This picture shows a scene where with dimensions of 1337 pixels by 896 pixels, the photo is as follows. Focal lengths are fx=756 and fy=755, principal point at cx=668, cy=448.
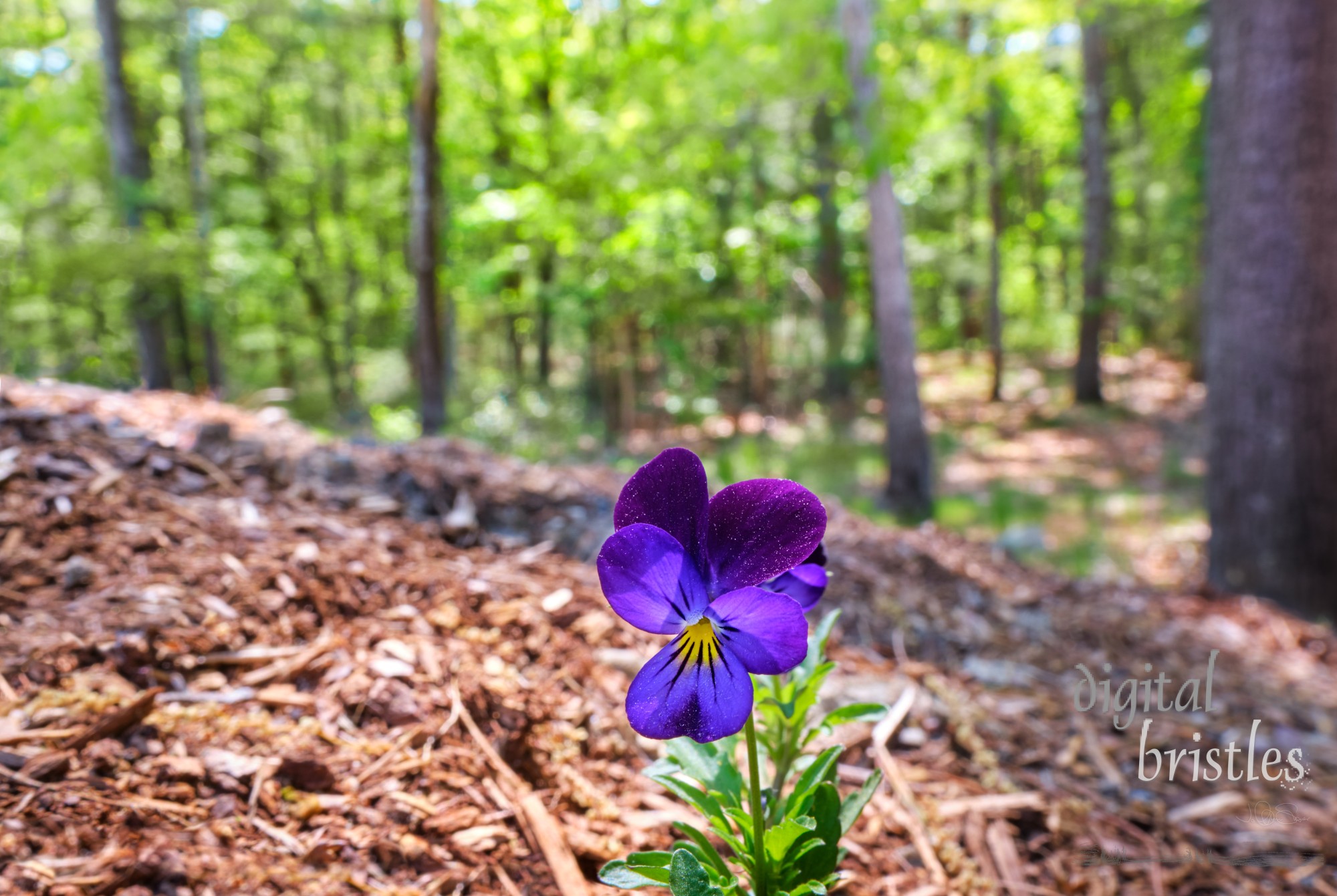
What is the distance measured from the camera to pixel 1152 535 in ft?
24.1

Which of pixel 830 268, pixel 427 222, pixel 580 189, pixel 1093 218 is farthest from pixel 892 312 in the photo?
pixel 1093 218

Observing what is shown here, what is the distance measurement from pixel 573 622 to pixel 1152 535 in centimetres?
710

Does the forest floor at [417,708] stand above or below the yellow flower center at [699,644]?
below

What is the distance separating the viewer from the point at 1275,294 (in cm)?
434

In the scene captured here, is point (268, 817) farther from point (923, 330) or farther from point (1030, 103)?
point (923, 330)

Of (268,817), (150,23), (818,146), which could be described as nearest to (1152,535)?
(268,817)

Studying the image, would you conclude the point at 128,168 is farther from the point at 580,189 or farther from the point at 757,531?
the point at 757,531

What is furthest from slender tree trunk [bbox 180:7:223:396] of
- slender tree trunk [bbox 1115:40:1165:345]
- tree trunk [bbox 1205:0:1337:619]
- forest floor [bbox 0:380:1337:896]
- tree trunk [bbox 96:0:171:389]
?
slender tree trunk [bbox 1115:40:1165:345]

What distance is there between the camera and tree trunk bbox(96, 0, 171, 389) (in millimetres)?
9242

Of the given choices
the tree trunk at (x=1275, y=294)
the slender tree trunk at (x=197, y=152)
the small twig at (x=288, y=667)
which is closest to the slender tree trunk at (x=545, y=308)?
the slender tree trunk at (x=197, y=152)

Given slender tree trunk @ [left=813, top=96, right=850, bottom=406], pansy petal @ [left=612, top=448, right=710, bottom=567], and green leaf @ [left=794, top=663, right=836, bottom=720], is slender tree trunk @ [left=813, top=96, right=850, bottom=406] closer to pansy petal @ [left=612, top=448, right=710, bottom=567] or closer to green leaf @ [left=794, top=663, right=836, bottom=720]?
green leaf @ [left=794, top=663, right=836, bottom=720]

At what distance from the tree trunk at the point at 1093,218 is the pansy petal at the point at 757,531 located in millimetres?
14279

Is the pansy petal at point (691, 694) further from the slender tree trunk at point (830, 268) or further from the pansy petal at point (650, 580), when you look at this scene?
the slender tree trunk at point (830, 268)

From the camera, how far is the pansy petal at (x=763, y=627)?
0.94 metres
